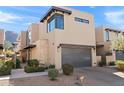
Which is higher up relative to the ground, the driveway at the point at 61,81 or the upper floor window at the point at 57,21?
the upper floor window at the point at 57,21

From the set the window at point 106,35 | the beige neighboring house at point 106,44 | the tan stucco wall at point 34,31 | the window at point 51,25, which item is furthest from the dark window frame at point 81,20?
the tan stucco wall at point 34,31

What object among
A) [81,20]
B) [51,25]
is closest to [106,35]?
[81,20]

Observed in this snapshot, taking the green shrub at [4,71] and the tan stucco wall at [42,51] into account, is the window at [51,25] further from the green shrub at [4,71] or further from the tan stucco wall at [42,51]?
the green shrub at [4,71]

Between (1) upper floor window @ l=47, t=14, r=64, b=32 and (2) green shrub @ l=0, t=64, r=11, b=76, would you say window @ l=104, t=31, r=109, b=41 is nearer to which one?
(1) upper floor window @ l=47, t=14, r=64, b=32

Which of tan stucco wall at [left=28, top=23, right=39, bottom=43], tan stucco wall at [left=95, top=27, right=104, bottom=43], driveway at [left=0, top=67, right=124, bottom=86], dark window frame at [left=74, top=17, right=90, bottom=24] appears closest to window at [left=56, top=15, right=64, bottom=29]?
dark window frame at [left=74, top=17, right=90, bottom=24]

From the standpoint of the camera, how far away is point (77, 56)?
20.4m

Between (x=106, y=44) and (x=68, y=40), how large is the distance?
31.2 feet

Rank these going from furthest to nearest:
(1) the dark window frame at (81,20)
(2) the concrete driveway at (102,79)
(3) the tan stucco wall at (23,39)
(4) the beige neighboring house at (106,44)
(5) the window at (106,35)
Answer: (3) the tan stucco wall at (23,39), (5) the window at (106,35), (4) the beige neighboring house at (106,44), (1) the dark window frame at (81,20), (2) the concrete driveway at (102,79)

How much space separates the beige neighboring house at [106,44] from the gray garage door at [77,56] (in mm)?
2709

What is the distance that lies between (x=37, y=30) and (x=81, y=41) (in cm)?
1088

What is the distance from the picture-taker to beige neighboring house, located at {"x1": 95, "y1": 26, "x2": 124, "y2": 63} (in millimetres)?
24392

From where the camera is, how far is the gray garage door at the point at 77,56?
755 inches
